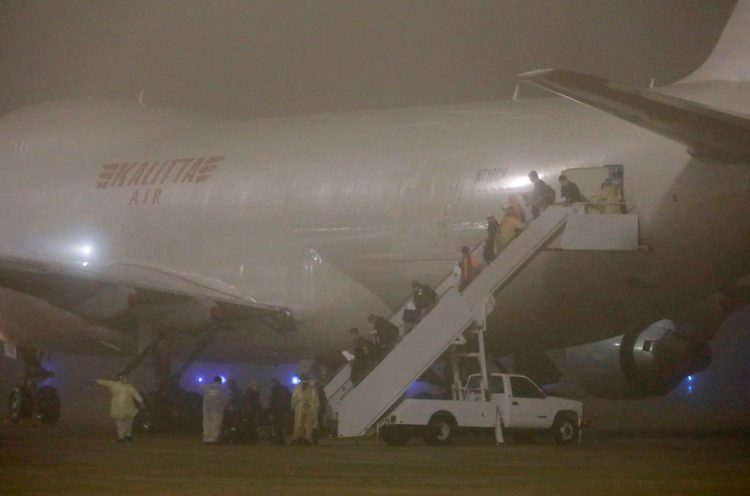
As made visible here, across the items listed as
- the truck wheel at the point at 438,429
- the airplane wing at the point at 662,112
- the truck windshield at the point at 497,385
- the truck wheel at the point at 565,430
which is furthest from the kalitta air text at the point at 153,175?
the airplane wing at the point at 662,112

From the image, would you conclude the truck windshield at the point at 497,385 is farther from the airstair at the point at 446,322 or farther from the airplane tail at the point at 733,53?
the airplane tail at the point at 733,53

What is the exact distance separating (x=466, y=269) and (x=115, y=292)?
789 cm

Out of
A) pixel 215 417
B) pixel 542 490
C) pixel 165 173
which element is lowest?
pixel 542 490

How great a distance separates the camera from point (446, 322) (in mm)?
22594

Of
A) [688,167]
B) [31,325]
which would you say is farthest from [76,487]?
[31,325]

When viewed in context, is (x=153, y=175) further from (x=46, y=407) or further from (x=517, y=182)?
(x=517, y=182)

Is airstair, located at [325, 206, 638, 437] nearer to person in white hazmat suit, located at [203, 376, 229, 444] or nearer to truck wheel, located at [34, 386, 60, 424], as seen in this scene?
person in white hazmat suit, located at [203, 376, 229, 444]

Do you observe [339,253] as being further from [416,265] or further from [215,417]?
[215,417]

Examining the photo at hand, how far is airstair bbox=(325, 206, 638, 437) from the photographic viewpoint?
2216cm

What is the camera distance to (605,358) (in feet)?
86.3

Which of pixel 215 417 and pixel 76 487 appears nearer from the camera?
pixel 76 487

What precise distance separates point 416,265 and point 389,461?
24.2 ft

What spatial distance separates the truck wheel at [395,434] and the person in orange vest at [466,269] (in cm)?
255

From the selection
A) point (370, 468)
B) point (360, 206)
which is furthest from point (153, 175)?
point (370, 468)
